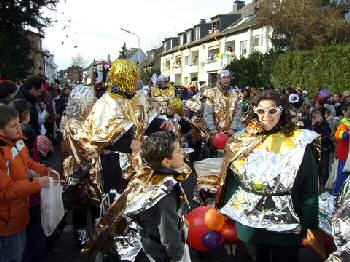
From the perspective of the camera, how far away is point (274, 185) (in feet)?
10.7

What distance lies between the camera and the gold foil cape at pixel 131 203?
9.58 ft

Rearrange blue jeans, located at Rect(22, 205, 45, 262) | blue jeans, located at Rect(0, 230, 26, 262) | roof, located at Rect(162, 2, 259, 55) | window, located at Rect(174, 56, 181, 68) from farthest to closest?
window, located at Rect(174, 56, 181, 68), roof, located at Rect(162, 2, 259, 55), blue jeans, located at Rect(22, 205, 45, 262), blue jeans, located at Rect(0, 230, 26, 262)

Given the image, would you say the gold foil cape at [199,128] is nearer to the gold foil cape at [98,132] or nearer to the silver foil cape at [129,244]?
the gold foil cape at [98,132]

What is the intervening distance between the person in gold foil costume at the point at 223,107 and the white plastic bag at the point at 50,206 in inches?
150

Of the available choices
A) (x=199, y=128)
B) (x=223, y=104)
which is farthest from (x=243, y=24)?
(x=223, y=104)

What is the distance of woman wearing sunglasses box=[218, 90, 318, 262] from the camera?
323 centimetres

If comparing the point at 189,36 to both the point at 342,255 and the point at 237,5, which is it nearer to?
the point at 237,5

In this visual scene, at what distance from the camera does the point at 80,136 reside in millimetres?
4469

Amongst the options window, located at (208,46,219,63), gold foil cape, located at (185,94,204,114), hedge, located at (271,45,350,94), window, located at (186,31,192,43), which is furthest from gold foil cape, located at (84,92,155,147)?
window, located at (186,31,192,43)

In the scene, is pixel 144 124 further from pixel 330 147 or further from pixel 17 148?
pixel 330 147

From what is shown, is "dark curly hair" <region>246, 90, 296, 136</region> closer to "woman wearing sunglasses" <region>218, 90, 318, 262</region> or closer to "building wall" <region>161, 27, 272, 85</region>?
"woman wearing sunglasses" <region>218, 90, 318, 262</region>

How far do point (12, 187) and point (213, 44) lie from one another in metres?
45.4

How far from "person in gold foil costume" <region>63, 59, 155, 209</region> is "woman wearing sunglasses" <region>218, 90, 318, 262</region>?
1.13 metres

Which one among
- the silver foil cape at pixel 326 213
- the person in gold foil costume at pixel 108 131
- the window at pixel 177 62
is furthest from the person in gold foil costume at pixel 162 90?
the window at pixel 177 62
